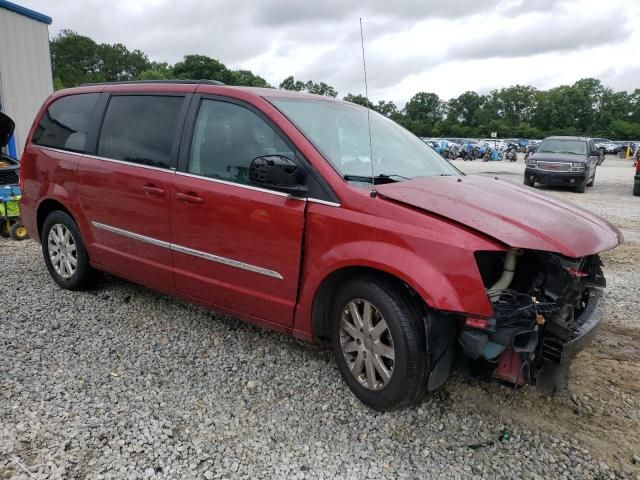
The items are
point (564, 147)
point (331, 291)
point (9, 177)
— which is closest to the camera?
point (331, 291)

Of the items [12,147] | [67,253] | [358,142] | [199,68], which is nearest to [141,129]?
[67,253]

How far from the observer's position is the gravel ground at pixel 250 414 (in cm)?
246

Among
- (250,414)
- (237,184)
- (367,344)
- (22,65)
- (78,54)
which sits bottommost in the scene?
(250,414)

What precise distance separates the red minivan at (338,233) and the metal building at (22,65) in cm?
667

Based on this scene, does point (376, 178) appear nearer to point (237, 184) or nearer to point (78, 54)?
point (237, 184)

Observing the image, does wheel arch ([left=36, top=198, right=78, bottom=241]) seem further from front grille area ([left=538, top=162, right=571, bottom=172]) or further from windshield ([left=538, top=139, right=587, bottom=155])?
windshield ([left=538, top=139, right=587, bottom=155])

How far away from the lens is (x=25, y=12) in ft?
31.4

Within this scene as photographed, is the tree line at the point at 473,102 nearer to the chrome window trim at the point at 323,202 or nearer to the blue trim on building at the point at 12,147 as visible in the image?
the blue trim on building at the point at 12,147

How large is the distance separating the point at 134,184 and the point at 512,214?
2644 millimetres

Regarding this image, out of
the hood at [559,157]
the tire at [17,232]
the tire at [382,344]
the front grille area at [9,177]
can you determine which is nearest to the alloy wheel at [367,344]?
the tire at [382,344]

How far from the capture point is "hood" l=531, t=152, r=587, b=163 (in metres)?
15.3

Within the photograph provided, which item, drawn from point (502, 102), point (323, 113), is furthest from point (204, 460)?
point (502, 102)

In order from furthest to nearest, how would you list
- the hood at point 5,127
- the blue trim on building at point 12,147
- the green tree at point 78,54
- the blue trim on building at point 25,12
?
the green tree at point 78,54, the blue trim on building at point 12,147, the blue trim on building at point 25,12, the hood at point 5,127

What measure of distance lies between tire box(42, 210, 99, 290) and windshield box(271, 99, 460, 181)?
2.36m
